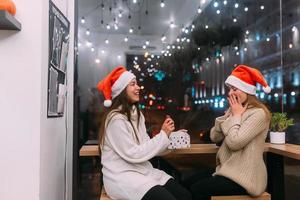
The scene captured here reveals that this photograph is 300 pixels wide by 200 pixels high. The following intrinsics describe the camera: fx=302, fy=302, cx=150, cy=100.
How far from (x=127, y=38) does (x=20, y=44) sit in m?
1.31

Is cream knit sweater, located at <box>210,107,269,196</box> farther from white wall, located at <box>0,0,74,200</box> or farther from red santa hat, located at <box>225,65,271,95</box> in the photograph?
white wall, located at <box>0,0,74,200</box>

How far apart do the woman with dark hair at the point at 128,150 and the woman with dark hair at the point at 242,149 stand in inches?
9.0

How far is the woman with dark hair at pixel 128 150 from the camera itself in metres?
1.78

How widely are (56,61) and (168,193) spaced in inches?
43.5

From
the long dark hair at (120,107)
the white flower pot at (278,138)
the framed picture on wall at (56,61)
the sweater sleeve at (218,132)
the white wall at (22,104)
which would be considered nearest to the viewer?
the white wall at (22,104)

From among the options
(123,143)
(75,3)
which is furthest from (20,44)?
(75,3)

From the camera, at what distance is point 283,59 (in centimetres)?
282

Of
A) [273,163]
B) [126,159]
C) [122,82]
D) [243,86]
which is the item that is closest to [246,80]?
[243,86]

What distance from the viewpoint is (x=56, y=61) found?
6.54 feet

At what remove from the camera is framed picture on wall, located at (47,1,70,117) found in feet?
6.05

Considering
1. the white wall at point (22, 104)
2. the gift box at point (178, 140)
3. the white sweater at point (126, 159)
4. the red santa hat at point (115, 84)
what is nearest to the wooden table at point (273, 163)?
the gift box at point (178, 140)

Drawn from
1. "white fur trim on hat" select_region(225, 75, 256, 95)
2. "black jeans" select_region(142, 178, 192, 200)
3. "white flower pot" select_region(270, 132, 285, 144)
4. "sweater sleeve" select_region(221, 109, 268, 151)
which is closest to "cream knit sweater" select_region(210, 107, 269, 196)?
"sweater sleeve" select_region(221, 109, 268, 151)

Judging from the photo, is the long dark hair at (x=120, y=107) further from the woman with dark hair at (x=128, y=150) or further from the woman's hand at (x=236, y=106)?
the woman's hand at (x=236, y=106)

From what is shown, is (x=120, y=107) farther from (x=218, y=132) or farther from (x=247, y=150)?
(x=247, y=150)
